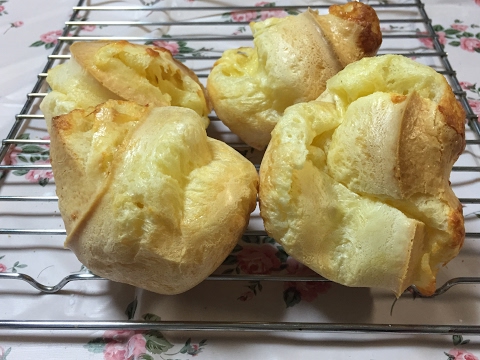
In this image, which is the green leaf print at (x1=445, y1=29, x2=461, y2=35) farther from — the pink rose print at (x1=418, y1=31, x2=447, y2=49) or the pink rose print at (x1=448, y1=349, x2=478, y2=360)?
the pink rose print at (x1=448, y1=349, x2=478, y2=360)

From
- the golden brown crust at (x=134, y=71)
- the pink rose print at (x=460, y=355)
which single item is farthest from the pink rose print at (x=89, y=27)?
the pink rose print at (x=460, y=355)

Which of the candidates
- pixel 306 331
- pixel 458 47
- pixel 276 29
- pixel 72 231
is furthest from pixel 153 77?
pixel 458 47

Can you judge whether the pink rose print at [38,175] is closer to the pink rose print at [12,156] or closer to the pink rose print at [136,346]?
the pink rose print at [12,156]

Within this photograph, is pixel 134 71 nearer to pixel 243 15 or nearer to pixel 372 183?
pixel 372 183

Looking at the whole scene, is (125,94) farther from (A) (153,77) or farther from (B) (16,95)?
(B) (16,95)

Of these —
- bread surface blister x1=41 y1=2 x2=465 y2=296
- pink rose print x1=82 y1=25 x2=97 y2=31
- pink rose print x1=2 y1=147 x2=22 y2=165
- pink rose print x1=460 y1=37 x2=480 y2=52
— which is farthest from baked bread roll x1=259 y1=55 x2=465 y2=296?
pink rose print x1=82 y1=25 x2=97 y2=31
